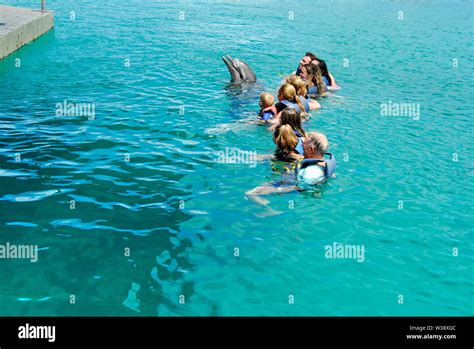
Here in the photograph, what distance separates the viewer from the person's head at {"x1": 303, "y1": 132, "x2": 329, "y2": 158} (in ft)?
30.3

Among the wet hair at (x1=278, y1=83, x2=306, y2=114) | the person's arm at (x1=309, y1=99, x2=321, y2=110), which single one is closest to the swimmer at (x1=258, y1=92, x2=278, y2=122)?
the wet hair at (x1=278, y1=83, x2=306, y2=114)

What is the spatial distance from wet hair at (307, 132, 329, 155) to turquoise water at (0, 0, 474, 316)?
0.75 metres

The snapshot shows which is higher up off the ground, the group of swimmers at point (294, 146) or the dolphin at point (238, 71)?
the dolphin at point (238, 71)

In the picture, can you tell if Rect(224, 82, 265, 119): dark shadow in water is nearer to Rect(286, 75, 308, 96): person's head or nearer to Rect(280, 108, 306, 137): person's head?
Rect(286, 75, 308, 96): person's head

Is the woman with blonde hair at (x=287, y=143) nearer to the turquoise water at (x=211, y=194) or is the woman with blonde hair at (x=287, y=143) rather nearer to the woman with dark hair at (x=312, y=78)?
the turquoise water at (x=211, y=194)

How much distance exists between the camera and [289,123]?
10.4m

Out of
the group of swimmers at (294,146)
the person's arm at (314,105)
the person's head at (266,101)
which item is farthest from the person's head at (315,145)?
the person's arm at (314,105)

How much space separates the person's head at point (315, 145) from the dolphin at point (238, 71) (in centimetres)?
673

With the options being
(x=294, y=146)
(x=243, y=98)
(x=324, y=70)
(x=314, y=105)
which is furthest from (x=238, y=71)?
(x=294, y=146)

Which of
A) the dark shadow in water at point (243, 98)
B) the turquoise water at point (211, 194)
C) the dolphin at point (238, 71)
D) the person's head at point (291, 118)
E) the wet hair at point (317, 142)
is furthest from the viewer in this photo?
the dolphin at point (238, 71)

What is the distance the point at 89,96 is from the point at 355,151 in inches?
277

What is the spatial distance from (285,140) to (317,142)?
84 cm

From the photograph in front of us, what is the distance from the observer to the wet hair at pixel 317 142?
30.3 ft

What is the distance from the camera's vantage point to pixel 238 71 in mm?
15719
